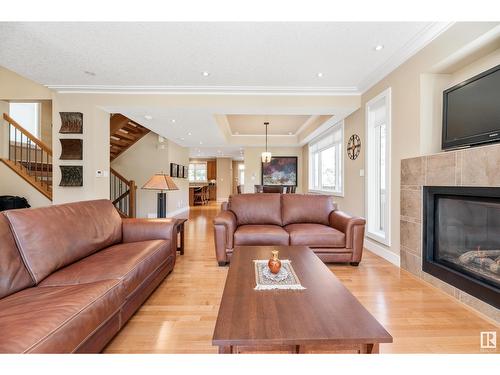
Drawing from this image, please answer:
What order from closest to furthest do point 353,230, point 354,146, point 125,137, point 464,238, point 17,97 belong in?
point 464,238
point 353,230
point 354,146
point 17,97
point 125,137

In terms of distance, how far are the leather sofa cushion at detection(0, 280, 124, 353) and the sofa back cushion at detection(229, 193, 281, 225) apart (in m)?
2.15

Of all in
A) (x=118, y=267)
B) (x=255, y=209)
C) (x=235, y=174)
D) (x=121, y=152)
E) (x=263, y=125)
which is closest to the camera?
(x=118, y=267)

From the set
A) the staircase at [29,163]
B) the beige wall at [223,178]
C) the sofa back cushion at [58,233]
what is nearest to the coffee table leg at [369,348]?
the sofa back cushion at [58,233]

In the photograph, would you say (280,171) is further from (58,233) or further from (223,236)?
(58,233)

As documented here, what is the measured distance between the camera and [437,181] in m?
2.30

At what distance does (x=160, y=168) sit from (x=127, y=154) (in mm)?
1036

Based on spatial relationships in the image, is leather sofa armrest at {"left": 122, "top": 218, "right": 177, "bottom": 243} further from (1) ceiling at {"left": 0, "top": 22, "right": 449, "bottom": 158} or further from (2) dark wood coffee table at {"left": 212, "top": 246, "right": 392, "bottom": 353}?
(1) ceiling at {"left": 0, "top": 22, "right": 449, "bottom": 158}

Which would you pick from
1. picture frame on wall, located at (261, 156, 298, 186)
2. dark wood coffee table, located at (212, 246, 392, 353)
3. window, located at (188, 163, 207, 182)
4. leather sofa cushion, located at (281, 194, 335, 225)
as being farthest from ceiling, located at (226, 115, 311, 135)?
window, located at (188, 163, 207, 182)

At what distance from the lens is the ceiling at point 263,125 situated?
19.7 feet

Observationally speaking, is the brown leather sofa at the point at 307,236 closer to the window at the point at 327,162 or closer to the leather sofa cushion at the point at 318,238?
the leather sofa cushion at the point at 318,238

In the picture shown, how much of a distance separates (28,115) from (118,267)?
743 centimetres

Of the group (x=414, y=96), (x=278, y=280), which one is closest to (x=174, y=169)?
(x=414, y=96)
